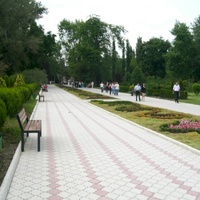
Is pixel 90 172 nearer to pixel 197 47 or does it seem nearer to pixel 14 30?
pixel 14 30

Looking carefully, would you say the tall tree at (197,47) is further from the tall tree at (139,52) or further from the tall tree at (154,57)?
the tall tree at (139,52)

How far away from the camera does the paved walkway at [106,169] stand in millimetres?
4730

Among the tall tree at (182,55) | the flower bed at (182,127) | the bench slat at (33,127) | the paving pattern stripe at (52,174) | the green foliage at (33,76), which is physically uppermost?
the tall tree at (182,55)

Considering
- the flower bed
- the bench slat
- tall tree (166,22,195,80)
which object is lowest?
the flower bed

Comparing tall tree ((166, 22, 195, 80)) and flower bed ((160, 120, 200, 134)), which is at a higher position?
tall tree ((166, 22, 195, 80))

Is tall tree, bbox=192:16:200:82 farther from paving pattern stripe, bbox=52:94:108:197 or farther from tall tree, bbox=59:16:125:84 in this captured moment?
paving pattern stripe, bbox=52:94:108:197

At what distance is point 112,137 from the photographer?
950 cm

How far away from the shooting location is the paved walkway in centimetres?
473

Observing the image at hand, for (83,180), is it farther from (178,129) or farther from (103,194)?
(178,129)

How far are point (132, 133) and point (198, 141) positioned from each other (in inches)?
92.0

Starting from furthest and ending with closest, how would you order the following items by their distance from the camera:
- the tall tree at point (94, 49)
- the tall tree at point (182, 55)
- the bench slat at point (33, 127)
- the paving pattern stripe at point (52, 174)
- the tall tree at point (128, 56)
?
1. the tall tree at point (128, 56)
2. the tall tree at point (94, 49)
3. the tall tree at point (182, 55)
4. the bench slat at point (33, 127)
5. the paving pattern stripe at point (52, 174)

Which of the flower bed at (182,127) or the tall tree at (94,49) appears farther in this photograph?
the tall tree at (94,49)

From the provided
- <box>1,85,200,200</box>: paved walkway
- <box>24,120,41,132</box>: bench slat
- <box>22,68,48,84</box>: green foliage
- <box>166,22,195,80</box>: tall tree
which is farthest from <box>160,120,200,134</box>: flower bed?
<box>166,22,195,80</box>: tall tree

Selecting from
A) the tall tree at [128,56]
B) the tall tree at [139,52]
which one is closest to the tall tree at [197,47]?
the tall tree at [139,52]
